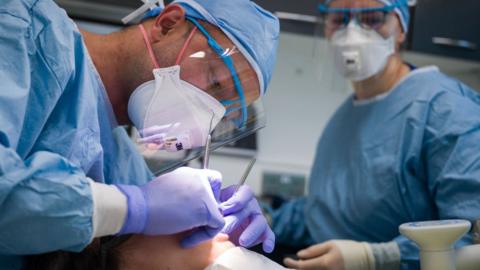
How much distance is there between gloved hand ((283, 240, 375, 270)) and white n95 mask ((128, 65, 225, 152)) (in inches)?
20.2

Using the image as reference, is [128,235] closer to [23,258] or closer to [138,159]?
[23,258]

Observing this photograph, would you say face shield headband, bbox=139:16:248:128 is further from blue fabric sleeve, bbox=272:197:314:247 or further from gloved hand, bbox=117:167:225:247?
blue fabric sleeve, bbox=272:197:314:247

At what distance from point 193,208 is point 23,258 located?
38cm

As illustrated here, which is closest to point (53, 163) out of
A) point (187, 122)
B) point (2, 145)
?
point (2, 145)

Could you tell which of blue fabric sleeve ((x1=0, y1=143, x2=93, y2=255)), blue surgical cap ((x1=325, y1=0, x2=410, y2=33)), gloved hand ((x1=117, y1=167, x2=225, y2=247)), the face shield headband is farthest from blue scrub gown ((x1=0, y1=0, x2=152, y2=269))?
blue surgical cap ((x1=325, y1=0, x2=410, y2=33))

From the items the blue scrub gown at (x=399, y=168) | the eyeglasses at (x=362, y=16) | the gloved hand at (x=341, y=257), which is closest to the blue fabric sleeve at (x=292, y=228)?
the blue scrub gown at (x=399, y=168)

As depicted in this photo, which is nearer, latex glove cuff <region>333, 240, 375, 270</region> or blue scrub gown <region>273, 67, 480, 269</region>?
latex glove cuff <region>333, 240, 375, 270</region>

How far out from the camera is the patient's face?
1.07 m

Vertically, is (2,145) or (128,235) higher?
(2,145)

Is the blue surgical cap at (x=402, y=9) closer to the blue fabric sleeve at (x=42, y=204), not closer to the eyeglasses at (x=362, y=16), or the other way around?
the eyeglasses at (x=362, y=16)

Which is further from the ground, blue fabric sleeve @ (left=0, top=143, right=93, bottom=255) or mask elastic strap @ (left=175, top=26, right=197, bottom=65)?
mask elastic strap @ (left=175, top=26, right=197, bottom=65)

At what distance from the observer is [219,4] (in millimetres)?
1264

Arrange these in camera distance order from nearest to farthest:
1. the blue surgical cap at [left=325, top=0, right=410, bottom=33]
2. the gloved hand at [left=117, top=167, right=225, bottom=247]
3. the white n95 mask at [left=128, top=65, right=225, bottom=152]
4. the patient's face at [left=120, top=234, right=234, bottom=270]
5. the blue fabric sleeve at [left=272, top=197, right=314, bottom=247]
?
1. the gloved hand at [left=117, top=167, right=225, bottom=247]
2. the patient's face at [left=120, top=234, right=234, bottom=270]
3. the white n95 mask at [left=128, top=65, right=225, bottom=152]
4. the blue surgical cap at [left=325, top=0, right=410, bottom=33]
5. the blue fabric sleeve at [left=272, top=197, right=314, bottom=247]

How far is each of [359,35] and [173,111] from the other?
93cm
